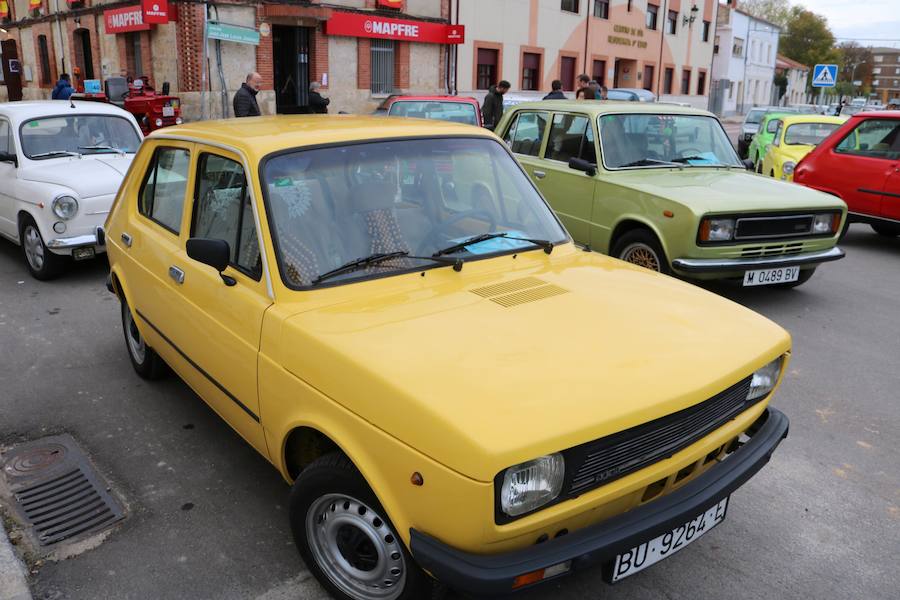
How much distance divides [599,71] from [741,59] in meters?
26.3

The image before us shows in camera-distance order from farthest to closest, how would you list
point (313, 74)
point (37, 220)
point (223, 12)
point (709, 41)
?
1. point (709, 41)
2. point (313, 74)
3. point (223, 12)
4. point (37, 220)

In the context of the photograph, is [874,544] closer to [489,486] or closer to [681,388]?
[681,388]

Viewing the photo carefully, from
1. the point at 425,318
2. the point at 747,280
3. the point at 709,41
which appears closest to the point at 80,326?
the point at 425,318

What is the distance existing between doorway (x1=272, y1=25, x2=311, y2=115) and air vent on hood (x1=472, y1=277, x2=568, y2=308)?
2137 cm

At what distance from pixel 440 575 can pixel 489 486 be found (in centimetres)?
33

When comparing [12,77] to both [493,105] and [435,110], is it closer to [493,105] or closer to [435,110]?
[493,105]

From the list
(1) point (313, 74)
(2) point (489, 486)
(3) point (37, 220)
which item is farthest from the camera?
(1) point (313, 74)

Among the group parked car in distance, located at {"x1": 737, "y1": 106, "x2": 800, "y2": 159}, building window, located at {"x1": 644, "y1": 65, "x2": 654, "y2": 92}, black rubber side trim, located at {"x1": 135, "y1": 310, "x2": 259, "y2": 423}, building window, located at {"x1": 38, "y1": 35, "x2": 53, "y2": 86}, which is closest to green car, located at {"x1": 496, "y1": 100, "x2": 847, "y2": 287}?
black rubber side trim, located at {"x1": 135, "y1": 310, "x2": 259, "y2": 423}

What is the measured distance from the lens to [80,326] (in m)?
5.95

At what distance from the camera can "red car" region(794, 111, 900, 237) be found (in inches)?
343

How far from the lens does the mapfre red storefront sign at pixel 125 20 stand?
21656mm

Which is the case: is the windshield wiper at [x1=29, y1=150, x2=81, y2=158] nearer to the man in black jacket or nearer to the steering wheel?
the man in black jacket

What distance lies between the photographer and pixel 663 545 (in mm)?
2473

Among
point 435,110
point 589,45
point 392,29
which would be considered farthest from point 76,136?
point 589,45
